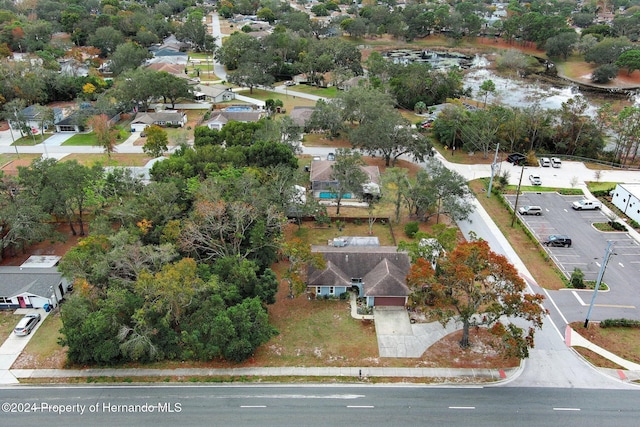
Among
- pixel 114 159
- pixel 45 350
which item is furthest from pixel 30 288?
pixel 114 159

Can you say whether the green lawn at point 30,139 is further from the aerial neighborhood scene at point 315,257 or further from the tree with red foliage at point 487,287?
the tree with red foliage at point 487,287

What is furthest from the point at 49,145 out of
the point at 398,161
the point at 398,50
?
the point at 398,50

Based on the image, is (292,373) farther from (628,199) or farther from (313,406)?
(628,199)

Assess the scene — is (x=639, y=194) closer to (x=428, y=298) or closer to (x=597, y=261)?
(x=597, y=261)

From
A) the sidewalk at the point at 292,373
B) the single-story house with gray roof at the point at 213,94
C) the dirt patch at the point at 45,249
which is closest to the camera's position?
the sidewalk at the point at 292,373

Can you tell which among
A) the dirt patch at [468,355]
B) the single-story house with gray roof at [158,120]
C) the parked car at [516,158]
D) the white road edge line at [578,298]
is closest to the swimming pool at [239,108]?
the single-story house with gray roof at [158,120]
